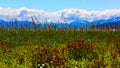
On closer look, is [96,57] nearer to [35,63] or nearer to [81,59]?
[81,59]

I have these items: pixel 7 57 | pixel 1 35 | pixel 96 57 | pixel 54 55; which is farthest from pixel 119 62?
pixel 1 35

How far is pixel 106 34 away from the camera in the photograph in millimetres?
39156

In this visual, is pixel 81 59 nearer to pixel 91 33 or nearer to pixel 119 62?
pixel 119 62

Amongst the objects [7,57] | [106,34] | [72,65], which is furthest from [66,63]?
[106,34]

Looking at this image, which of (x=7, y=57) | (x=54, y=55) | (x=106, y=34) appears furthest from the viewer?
(x=106, y=34)

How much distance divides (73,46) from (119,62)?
306 cm

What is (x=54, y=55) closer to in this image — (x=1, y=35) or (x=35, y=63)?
(x=35, y=63)

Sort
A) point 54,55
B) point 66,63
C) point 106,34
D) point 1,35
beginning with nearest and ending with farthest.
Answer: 1. point 66,63
2. point 54,55
3. point 1,35
4. point 106,34

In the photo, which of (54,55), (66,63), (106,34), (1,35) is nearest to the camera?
(66,63)

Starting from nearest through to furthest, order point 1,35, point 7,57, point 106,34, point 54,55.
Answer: point 54,55 → point 7,57 → point 1,35 → point 106,34

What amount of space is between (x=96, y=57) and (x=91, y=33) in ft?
86.0

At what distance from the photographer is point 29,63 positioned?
45.1ft

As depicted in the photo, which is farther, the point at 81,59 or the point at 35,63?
the point at 81,59

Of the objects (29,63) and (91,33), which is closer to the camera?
(29,63)
